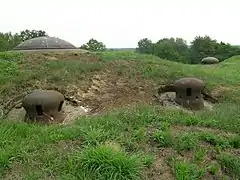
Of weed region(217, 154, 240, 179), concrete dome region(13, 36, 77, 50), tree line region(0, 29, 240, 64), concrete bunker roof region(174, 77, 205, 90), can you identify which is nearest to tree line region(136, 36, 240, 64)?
tree line region(0, 29, 240, 64)

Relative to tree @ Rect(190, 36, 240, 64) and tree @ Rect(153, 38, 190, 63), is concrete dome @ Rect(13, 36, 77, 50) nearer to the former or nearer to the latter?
tree @ Rect(190, 36, 240, 64)

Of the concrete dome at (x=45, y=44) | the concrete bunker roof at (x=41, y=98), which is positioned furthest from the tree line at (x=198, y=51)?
the concrete bunker roof at (x=41, y=98)

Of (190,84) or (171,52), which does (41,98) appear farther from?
(171,52)

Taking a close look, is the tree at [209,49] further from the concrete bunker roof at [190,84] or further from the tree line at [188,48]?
the concrete bunker roof at [190,84]

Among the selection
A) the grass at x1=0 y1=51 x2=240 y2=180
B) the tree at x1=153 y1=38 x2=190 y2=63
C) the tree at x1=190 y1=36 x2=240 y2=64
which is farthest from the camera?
the tree at x1=153 y1=38 x2=190 y2=63

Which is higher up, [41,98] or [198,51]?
[41,98]

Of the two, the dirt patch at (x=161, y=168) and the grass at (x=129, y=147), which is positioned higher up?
the grass at (x=129, y=147)

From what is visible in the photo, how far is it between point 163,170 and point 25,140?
1.77 metres

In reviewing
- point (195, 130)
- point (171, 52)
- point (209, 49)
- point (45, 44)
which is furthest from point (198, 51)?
point (195, 130)

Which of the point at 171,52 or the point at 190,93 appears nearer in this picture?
the point at 190,93

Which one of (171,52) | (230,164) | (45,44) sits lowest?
(171,52)

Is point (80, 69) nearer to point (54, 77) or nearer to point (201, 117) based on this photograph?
point (54, 77)

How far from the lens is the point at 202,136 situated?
4723mm

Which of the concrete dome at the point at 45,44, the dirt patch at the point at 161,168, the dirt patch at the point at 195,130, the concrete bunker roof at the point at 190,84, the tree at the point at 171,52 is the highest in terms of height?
the concrete dome at the point at 45,44
